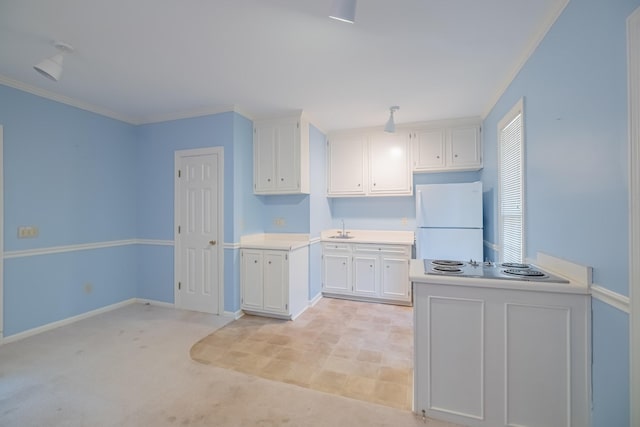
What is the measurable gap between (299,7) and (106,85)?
2325 millimetres

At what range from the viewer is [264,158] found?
12.1ft

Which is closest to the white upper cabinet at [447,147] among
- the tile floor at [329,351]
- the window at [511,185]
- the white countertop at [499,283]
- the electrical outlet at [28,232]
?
the window at [511,185]

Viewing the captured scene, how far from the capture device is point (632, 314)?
1112 millimetres

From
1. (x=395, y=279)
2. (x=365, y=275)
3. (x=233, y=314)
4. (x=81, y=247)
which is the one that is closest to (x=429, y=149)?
(x=395, y=279)

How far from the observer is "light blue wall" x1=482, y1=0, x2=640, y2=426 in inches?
46.9

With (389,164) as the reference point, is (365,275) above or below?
below

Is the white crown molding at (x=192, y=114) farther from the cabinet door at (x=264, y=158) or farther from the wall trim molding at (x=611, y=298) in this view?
the wall trim molding at (x=611, y=298)

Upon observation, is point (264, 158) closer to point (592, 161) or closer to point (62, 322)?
point (62, 322)

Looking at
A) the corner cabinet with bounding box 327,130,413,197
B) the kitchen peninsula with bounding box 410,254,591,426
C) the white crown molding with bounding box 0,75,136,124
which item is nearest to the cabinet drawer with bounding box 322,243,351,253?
the corner cabinet with bounding box 327,130,413,197

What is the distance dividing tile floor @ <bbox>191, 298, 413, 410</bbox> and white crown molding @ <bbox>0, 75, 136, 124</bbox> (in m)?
3.08

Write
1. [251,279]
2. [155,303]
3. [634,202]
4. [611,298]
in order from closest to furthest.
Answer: [634,202] → [611,298] → [251,279] → [155,303]

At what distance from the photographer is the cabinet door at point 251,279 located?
335cm

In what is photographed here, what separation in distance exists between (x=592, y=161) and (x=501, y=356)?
1154 mm

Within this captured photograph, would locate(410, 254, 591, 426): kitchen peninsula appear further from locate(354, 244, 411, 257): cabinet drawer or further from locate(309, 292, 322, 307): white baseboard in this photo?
locate(309, 292, 322, 307): white baseboard
